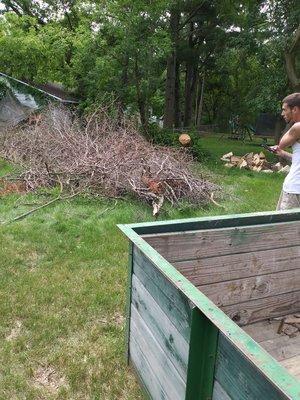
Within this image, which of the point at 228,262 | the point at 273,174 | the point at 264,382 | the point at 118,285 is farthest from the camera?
the point at 273,174

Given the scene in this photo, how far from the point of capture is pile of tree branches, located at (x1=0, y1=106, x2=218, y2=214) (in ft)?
21.0

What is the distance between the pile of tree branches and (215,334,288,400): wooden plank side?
4.32 meters

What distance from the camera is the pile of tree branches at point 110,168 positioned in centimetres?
640

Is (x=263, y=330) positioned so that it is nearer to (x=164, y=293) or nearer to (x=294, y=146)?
(x=164, y=293)

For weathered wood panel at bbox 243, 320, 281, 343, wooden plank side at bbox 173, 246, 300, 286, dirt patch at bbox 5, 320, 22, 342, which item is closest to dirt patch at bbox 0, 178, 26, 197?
dirt patch at bbox 5, 320, 22, 342

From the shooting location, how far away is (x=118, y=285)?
3906 millimetres

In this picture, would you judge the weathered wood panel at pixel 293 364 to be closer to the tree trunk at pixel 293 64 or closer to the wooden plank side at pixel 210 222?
the wooden plank side at pixel 210 222

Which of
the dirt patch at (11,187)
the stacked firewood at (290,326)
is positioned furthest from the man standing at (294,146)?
the dirt patch at (11,187)

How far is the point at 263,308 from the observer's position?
9.74 feet

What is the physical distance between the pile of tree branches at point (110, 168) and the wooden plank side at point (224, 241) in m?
3.11

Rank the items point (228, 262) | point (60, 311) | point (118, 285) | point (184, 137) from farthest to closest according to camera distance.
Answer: point (184, 137)
point (118, 285)
point (60, 311)
point (228, 262)

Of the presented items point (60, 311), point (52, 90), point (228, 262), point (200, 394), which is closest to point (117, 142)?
point (60, 311)

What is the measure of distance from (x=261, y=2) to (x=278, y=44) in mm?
1901

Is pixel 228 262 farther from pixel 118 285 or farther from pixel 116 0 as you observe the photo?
pixel 116 0
